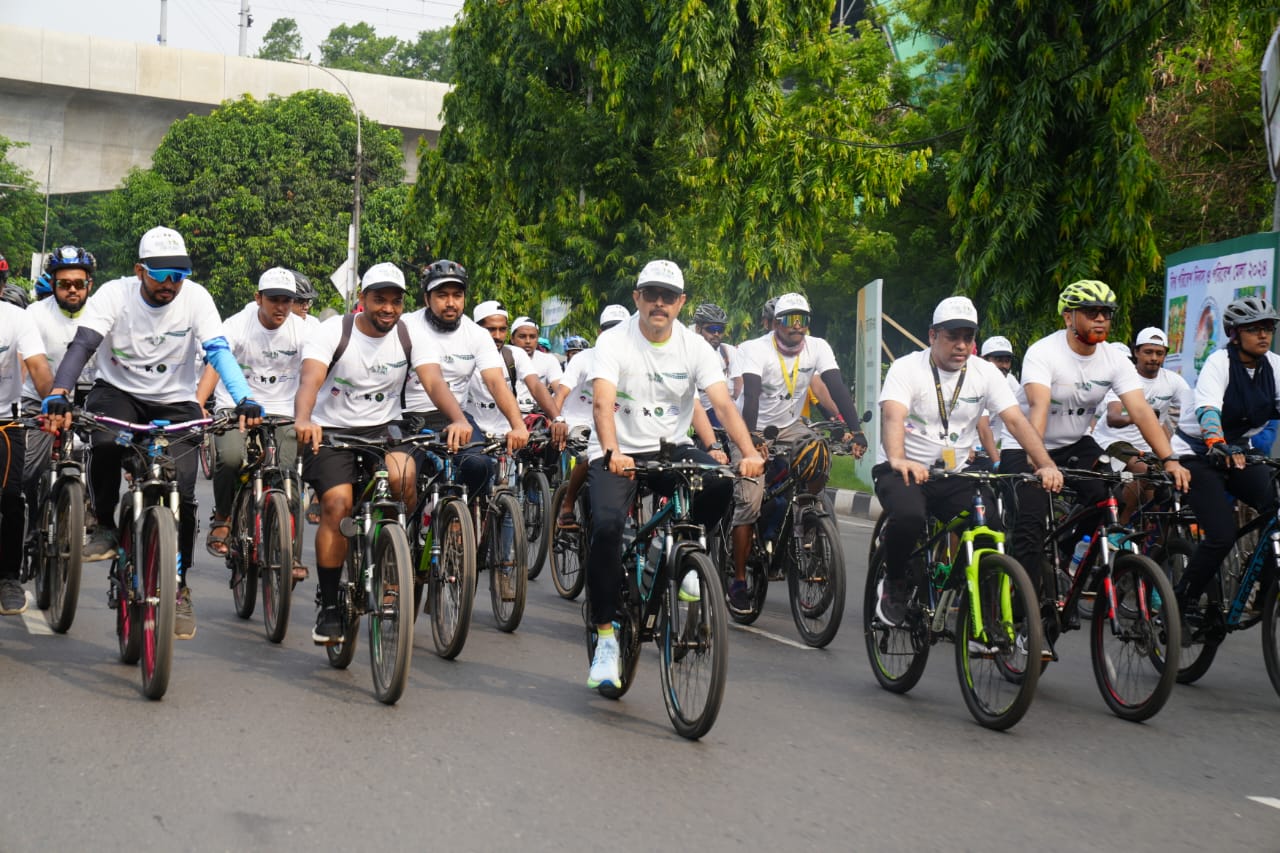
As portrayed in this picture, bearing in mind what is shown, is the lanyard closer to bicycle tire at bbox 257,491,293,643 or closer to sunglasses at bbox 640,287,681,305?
sunglasses at bbox 640,287,681,305

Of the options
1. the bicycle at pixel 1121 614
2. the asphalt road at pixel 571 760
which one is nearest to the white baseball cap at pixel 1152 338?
the asphalt road at pixel 571 760

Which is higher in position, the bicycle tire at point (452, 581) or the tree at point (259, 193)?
the tree at point (259, 193)

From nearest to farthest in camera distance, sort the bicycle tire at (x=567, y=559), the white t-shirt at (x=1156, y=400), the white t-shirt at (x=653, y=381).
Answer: the white t-shirt at (x=653, y=381), the bicycle tire at (x=567, y=559), the white t-shirt at (x=1156, y=400)

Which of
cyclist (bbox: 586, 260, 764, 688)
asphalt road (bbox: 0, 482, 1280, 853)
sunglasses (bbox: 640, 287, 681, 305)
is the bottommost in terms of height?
asphalt road (bbox: 0, 482, 1280, 853)

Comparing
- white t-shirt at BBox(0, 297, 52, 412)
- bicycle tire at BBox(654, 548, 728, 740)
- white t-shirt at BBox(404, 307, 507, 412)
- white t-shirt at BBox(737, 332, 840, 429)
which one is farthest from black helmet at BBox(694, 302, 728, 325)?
bicycle tire at BBox(654, 548, 728, 740)

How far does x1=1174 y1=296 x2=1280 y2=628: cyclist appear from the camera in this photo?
7.53 m

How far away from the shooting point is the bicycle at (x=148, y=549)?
251 inches

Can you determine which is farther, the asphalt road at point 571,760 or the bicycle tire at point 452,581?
the bicycle tire at point 452,581

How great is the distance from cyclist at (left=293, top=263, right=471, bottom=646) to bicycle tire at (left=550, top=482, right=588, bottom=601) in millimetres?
2178

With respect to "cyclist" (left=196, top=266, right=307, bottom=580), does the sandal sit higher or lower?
lower

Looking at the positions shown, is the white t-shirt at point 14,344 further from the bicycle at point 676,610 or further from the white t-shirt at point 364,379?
the bicycle at point 676,610

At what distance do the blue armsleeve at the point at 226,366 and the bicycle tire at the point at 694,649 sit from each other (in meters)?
2.25

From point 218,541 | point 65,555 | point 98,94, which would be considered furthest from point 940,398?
point 98,94

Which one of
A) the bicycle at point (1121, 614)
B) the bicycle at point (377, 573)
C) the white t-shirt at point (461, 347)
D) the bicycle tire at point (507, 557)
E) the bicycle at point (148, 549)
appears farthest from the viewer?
the white t-shirt at point (461, 347)
